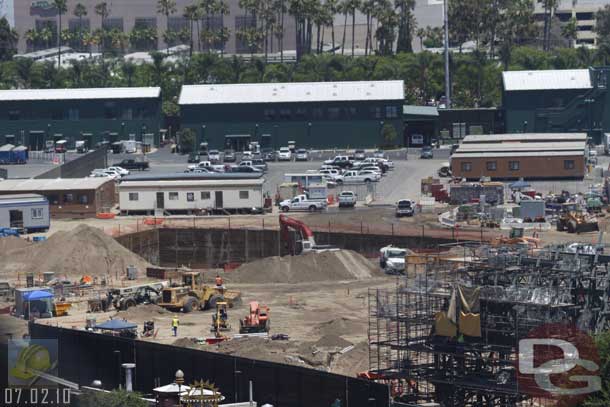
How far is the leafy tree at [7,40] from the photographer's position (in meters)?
128

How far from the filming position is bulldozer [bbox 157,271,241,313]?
5134 centimetres

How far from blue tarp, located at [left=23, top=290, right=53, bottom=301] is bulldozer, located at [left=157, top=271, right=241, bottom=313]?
355 cm

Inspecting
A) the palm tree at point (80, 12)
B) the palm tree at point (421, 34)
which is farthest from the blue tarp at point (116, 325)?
the palm tree at point (421, 34)

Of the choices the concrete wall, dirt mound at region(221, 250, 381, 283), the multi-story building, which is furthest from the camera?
the multi-story building

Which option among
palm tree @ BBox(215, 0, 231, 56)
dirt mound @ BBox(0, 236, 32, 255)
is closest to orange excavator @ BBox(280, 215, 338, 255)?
dirt mound @ BBox(0, 236, 32, 255)

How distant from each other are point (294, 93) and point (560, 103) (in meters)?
15.5

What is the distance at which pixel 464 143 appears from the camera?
8862 cm

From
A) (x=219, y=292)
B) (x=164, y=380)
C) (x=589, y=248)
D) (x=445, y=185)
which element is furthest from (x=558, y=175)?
(x=164, y=380)

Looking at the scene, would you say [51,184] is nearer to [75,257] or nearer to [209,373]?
[75,257]

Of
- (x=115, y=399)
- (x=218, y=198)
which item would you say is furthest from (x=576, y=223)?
(x=115, y=399)

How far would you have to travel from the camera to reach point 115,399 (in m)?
30.0

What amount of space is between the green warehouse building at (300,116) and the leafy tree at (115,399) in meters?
66.6

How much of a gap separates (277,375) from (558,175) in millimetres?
50876

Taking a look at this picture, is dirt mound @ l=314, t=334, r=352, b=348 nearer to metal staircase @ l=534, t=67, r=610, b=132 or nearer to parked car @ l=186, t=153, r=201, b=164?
parked car @ l=186, t=153, r=201, b=164
